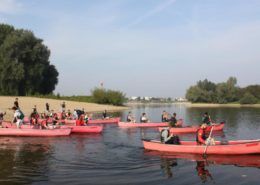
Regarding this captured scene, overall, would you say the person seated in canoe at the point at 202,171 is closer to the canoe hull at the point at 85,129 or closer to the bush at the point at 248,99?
the canoe hull at the point at 85,129

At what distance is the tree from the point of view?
262 feet

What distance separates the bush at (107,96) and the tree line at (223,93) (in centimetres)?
5147

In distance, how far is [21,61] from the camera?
8238 centimetres

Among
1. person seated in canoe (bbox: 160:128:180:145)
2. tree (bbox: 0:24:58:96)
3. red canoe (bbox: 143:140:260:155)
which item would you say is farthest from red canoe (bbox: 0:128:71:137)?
tree (bbox: 0:24:58:96)

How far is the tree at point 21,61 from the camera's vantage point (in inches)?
3142

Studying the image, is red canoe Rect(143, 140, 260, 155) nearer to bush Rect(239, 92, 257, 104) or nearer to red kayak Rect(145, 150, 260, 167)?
red kayak Rect(145, 150, 260, 167)

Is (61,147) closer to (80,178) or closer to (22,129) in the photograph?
(22,129)

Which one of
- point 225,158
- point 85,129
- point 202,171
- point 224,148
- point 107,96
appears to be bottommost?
point 202,171

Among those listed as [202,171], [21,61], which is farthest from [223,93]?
[202,171]

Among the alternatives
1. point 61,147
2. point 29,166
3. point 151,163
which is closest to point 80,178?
point 29,166

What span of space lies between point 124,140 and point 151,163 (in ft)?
Result: 32.9

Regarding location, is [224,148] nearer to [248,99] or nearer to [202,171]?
[202,171]

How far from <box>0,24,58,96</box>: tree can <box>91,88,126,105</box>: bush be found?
13.9 metres

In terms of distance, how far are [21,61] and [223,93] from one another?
80.2 metres
